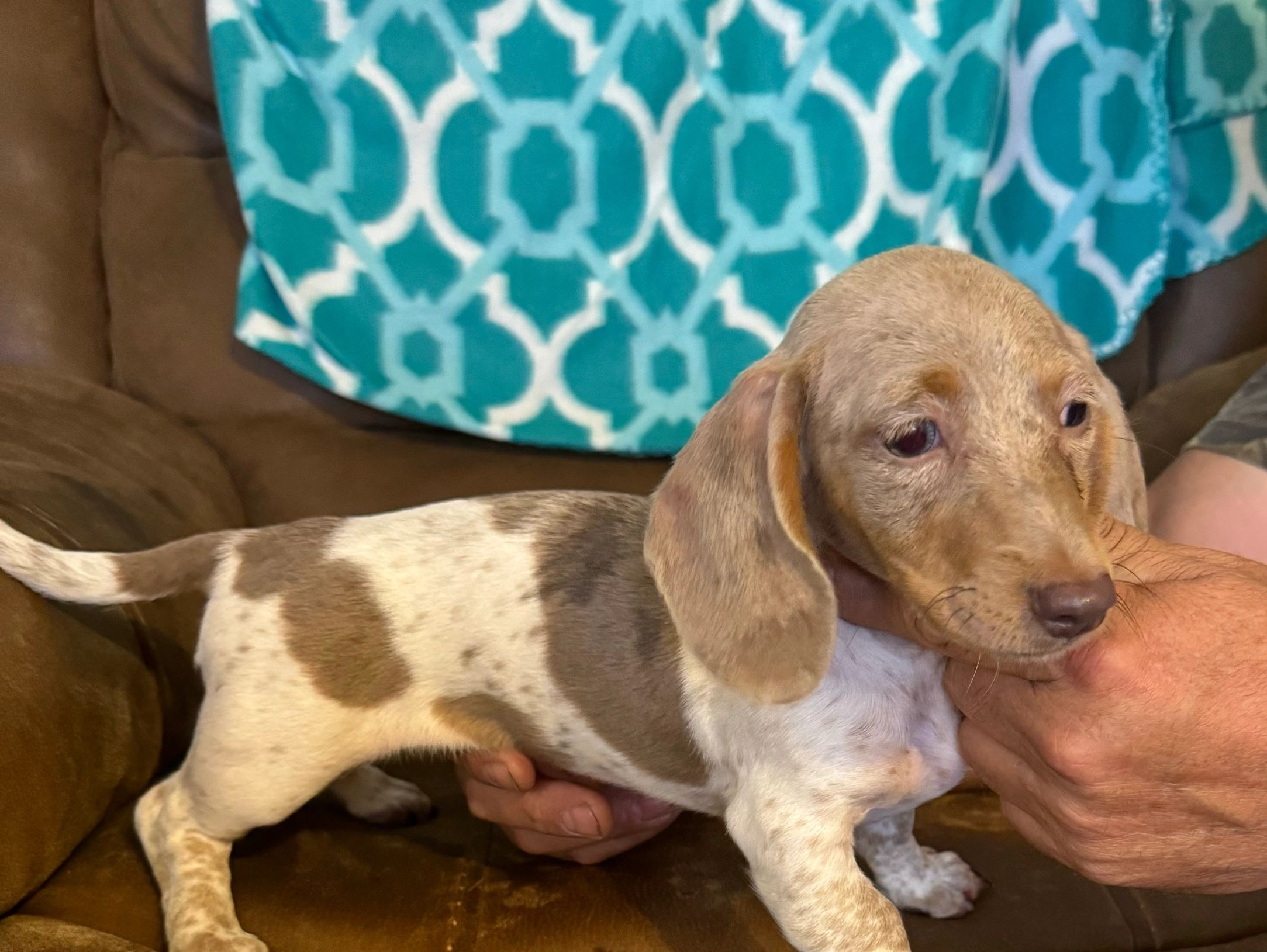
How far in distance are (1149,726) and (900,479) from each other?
393mm

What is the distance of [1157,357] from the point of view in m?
2.30

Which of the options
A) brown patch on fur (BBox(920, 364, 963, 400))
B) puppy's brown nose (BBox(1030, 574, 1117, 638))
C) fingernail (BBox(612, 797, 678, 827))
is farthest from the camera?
fingernail (BBox(612, 797, 678, 827))

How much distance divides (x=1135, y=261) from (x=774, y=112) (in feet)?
2.82

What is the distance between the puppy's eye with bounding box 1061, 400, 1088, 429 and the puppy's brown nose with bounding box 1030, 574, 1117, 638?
24 cm

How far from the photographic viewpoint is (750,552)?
3.82 feet

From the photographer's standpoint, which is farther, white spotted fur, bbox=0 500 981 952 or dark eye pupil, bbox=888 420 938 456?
white spotted fur, bbox=0 500 981 952

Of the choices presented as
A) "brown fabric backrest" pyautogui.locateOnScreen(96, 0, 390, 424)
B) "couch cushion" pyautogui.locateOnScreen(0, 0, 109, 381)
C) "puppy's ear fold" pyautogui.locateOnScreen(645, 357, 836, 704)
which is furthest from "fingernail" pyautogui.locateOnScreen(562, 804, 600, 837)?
"couch cushion" pyautogui.locateOnScreen(0, 0, 109, 381)

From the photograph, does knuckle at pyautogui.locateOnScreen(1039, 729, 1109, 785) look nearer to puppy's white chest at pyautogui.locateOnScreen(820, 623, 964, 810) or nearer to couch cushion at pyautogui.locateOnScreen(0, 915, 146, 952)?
puppy's white chest at pyautogui.locateOnScreen(820, 623, 964, 810)

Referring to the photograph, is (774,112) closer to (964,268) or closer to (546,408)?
(546,408)

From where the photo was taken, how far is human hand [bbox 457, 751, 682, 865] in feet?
4.91

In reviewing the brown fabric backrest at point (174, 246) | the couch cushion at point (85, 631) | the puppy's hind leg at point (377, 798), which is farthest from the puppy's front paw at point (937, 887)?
the brown fabric backrest at point (174, 246)

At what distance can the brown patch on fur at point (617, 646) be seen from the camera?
1.43 metres

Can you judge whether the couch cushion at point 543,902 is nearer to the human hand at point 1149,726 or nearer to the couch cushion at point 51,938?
the couch cushion at point 51,938

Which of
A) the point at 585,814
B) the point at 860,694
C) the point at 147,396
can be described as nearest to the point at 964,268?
the point at 860,694
